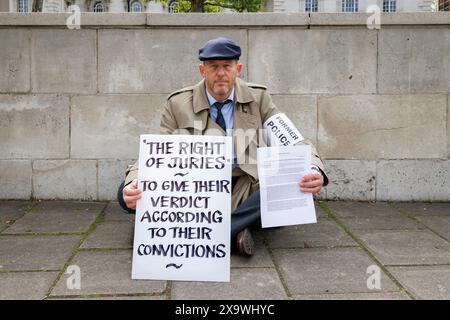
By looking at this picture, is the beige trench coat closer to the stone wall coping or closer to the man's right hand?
the man's right hand

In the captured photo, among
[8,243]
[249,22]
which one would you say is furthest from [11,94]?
[249,22]

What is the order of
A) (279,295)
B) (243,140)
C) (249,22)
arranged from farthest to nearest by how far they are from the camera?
1. (249,22)
2. (243,140)
3. (279,295)

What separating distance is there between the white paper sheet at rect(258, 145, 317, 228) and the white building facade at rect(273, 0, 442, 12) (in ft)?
139

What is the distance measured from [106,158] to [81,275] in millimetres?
2261

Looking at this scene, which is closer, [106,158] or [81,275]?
[81,275]

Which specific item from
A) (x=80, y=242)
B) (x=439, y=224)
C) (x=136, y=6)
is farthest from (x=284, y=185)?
(x=136, y=6)

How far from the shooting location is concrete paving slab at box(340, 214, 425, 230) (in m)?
4.02

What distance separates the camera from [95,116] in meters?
4.98

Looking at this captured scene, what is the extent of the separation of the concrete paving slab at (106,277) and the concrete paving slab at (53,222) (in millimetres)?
708

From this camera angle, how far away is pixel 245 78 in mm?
4922

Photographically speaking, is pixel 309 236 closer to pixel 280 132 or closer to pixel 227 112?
pixel 280 132

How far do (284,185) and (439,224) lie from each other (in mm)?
1928

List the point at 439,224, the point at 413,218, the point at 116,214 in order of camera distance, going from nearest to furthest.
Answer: the point at 439,224 < the point at 413,218 < the point at 116,214

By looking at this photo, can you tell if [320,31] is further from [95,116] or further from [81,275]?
[81,275]
